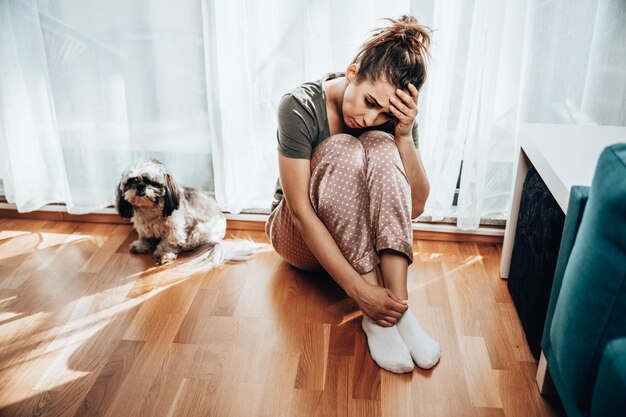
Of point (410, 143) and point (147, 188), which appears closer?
point (410, 143)

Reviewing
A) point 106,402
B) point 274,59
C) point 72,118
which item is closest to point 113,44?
point 72,118

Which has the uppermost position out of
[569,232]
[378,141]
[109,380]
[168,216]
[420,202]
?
[378,141]

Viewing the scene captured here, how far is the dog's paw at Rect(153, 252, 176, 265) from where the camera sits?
79.0 inches

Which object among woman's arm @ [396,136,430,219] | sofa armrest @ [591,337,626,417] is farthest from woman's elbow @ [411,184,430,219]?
sofa armrest @ [591,337,626,417]

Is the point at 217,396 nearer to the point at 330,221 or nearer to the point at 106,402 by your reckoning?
the point at 106,402

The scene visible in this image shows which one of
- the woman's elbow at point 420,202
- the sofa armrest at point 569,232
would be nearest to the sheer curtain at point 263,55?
the woman's elbow at point 420,202

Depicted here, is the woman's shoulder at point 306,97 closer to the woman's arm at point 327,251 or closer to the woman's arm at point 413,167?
the woman's arm at point 327,251

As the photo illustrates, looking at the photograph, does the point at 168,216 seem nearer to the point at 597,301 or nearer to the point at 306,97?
the point at 306,97

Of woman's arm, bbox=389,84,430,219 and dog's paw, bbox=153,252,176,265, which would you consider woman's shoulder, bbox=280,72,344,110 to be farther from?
dog's paw, bbox=153,252,176,265

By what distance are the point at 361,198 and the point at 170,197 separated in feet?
2.43

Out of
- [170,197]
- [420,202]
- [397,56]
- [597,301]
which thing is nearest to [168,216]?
[170,197]

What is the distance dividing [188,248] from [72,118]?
674 millimetres

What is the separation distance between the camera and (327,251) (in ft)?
5.08

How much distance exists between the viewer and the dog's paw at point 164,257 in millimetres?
2008
